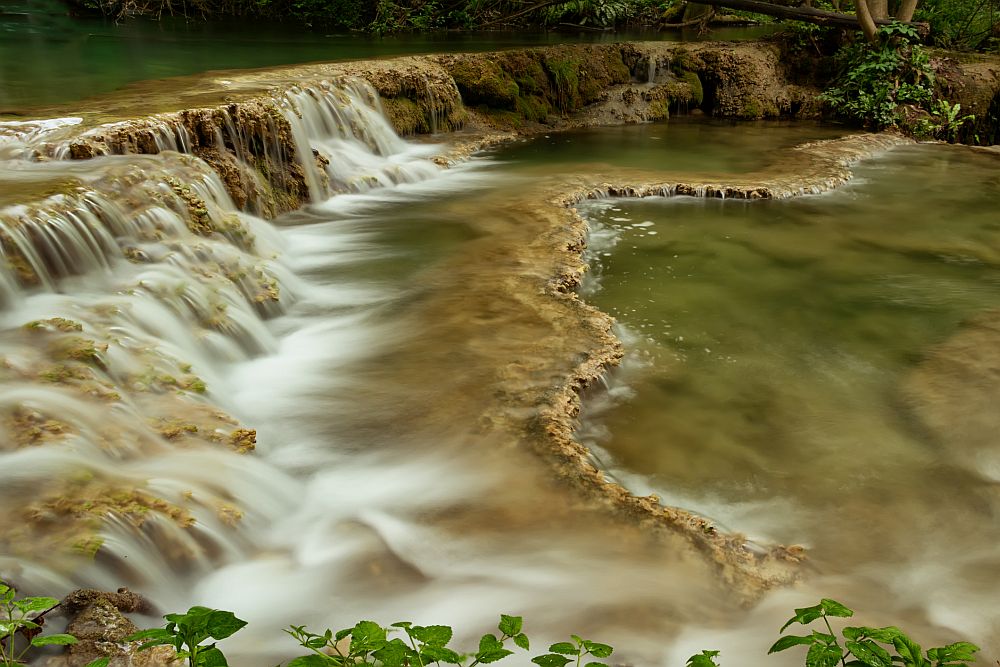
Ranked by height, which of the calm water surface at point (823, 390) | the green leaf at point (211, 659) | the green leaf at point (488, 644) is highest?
the green leaf at point (211, 659)

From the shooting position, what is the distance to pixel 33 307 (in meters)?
4.07

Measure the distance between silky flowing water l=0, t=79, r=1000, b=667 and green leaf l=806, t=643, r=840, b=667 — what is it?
847 millimetres

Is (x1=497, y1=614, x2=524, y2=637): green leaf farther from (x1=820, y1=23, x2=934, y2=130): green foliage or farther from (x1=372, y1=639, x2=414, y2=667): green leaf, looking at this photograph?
(x1=820, y1=23, x2=934, y2=130): green foliage

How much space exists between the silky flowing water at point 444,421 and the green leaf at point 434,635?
1.01 metres

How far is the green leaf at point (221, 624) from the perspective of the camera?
166cm

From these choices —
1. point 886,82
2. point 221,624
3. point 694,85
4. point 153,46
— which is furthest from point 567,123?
point 221,624

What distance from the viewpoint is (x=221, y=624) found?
169 cm

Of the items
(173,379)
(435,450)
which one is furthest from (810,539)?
(173,379)

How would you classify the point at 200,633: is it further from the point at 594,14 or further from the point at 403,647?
the point at 594,14

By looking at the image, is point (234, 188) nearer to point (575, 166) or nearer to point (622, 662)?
point (575, 166)

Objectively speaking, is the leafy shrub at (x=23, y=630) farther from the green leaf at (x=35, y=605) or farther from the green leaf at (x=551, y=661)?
the green leaf at (x=551, y=661)

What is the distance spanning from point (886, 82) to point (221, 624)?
44.4ft

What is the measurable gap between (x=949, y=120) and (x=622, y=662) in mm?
12318

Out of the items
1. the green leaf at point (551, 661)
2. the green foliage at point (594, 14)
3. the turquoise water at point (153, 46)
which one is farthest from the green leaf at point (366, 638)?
the green foliage at point (594, 14)
